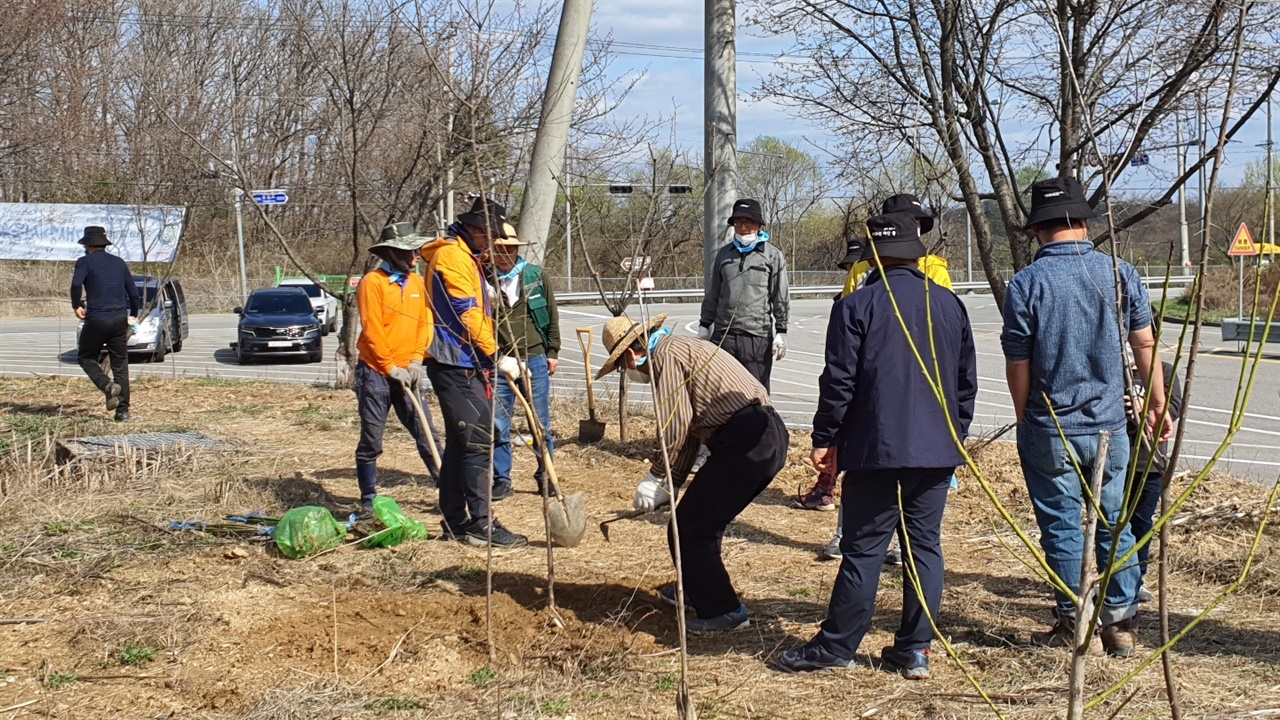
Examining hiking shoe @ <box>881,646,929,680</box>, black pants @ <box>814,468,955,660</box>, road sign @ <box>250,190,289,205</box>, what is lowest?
hiking shoe @ <box>881,646,929,680</box>

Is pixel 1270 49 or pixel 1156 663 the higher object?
pixel 1270 49

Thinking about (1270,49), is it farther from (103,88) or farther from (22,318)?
(103,88)

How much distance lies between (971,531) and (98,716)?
468cm

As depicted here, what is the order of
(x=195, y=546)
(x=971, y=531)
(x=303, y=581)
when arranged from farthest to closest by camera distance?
(x=971, y=531), (x=195, y=546), (x=303, y=581)

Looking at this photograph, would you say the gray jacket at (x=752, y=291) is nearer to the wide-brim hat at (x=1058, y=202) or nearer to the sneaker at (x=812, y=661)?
the wide-brim hat at (x=1058, y=202)

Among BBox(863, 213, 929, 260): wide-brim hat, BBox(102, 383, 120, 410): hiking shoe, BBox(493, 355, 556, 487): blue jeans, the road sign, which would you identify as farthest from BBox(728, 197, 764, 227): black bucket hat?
the road sign

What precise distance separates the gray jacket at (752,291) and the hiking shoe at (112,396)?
6339 mm

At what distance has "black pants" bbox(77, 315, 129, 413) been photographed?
1053cm

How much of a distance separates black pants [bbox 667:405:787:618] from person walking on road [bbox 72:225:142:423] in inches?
301

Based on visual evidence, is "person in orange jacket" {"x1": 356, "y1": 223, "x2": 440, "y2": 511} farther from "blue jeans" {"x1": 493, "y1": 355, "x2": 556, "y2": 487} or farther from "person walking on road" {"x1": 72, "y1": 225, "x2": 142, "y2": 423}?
"person walking on road" {"x1": 72, "y1": 225, "x2": 142, "y2": 423}

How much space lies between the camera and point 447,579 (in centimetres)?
556

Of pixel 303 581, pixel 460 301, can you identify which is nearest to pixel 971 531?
pixel 460 301

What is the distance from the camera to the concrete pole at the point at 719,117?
8797 mm

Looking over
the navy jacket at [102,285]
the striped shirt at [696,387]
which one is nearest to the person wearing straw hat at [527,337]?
the striped shirt at [696,387]
